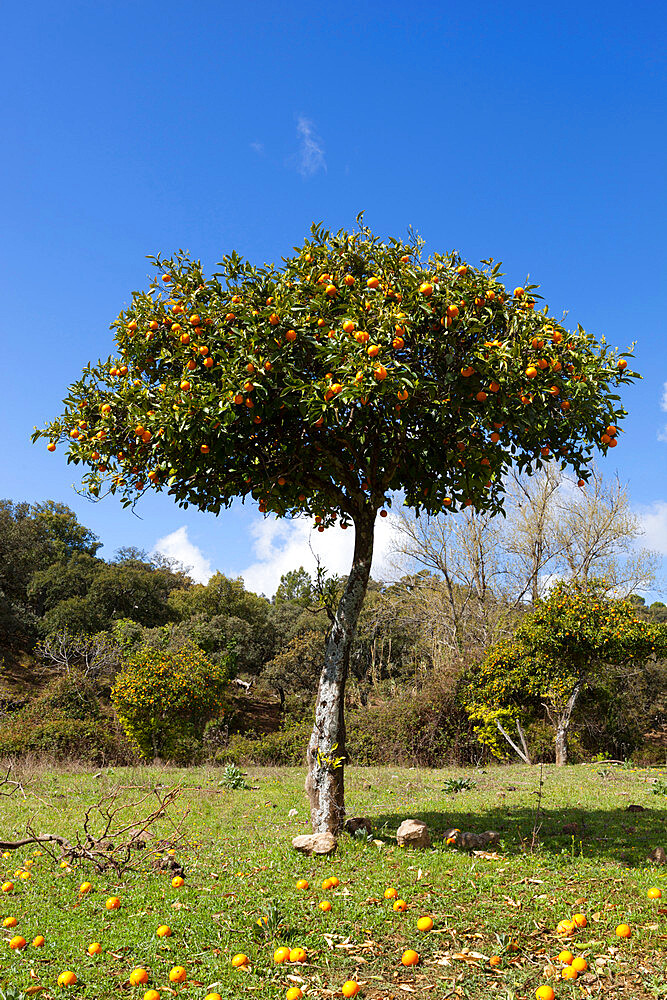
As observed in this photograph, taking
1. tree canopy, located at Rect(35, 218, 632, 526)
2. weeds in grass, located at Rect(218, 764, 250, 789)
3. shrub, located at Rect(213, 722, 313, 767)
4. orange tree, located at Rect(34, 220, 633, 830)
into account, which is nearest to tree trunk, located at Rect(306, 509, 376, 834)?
orange tree, located at Rect(34, 220, 633, 830)

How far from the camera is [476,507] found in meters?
6.21

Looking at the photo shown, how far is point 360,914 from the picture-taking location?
388 centimetres

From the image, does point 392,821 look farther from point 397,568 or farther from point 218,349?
point 397,568

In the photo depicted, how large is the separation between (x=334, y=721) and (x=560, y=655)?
10.8 metres

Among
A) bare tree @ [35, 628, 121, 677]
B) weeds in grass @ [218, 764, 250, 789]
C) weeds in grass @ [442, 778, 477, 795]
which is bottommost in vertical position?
weeds in grass @ [218, 764, 250, 789]

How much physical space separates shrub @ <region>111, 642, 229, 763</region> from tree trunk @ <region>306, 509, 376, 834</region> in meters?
9.81

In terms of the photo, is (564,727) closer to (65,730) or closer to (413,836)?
(413,836)

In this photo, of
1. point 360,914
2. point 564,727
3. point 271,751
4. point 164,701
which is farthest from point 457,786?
point 164,701

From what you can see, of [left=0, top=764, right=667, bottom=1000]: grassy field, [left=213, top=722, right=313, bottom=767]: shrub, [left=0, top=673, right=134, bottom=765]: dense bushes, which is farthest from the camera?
[left=213, top=722, right=313, bottom=767]: shrub

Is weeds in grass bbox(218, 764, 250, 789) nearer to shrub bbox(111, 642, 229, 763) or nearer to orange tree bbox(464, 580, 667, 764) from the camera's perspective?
shrub bbox(111, 642, 229, 763)

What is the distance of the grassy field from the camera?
3.20 meters

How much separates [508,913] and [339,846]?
5.74ft

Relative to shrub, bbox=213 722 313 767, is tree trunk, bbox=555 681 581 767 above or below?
above

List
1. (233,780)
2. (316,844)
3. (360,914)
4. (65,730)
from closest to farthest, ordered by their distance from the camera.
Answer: (360,914) → (316,844) → (233,780) → (65,730)
